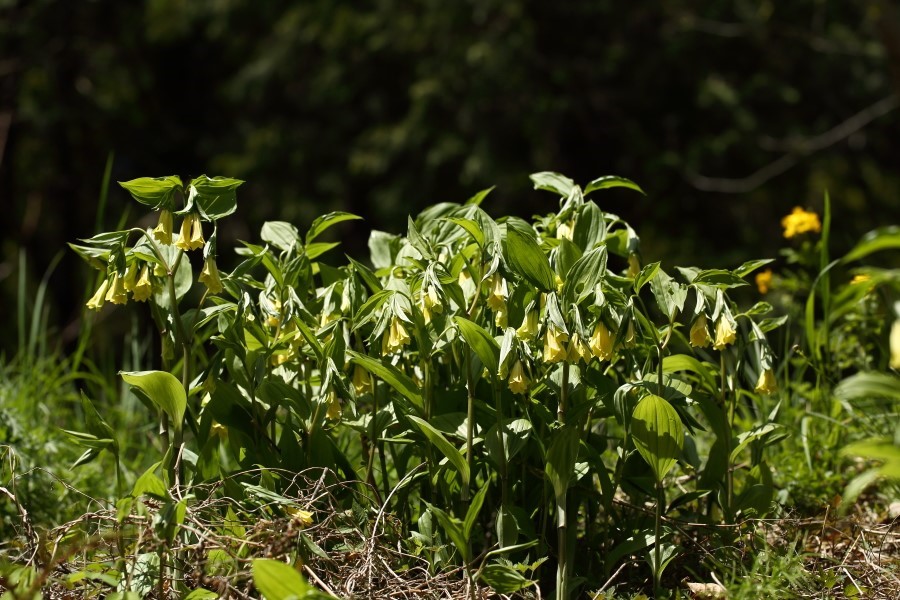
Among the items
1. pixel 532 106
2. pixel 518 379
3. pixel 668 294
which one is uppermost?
pixel 668 294

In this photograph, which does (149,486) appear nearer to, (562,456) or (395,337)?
(395,337)

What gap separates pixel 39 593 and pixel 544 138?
5.07 metres

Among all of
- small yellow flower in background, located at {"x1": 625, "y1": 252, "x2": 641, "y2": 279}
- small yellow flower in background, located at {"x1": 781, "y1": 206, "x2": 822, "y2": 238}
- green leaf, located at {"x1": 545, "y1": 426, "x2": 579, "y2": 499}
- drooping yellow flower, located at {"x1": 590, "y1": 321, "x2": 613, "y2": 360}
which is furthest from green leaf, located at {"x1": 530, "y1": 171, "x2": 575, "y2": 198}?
small yellow flower in background, located at {"x1": 781, "y1": 206, "x2": 822, "y2": 238}

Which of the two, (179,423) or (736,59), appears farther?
(736,59)

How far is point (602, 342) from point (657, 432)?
0.19 metres

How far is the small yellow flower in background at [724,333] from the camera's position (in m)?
1.50

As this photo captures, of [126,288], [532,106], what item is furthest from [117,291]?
[532,106]

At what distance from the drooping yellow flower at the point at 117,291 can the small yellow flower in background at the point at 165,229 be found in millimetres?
91

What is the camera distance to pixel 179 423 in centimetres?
161

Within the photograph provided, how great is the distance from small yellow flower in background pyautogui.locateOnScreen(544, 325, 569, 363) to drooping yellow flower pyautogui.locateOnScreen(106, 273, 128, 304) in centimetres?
68

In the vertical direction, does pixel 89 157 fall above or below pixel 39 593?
below

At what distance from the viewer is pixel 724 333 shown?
151 cm

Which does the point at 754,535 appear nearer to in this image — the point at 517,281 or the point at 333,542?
the point at 517,281

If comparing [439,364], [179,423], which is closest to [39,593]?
[179,423]
